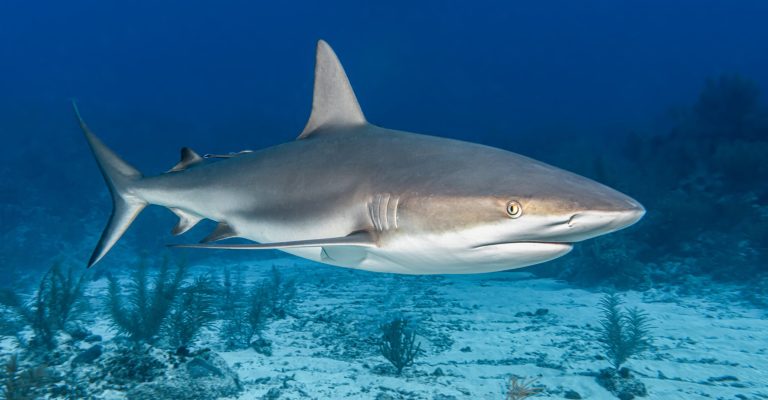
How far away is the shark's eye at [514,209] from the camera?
2.04 metres

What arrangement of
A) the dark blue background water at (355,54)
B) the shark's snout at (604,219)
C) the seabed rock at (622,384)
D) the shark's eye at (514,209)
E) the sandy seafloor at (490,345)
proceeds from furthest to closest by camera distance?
the dark blue background water at (355,54) < the sandy seafloor at (490,345) < the seabed rock at (622,384) < the shark's eye at (514,209) < the shark's snout at (604,219)

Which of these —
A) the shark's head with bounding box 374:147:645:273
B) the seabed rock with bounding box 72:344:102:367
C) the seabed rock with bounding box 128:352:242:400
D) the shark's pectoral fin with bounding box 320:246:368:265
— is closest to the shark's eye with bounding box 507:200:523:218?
the shark's head with bounding box 374:147:645:273

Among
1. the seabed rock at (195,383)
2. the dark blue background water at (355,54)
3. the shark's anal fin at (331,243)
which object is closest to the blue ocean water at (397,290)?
the seabed rock at (195,383)

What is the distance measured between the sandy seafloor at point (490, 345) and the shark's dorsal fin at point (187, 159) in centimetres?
277

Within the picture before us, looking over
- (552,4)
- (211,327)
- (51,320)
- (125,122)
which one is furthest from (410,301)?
(552,4)

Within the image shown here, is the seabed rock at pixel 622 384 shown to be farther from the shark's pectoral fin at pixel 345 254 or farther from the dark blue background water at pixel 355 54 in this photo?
the dark blue background water at pixel 355 54

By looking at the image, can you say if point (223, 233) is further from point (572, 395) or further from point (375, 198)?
point (572, 395)

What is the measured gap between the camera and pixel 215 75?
10894cm

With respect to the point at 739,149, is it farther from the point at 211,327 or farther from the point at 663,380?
the point at 211,327

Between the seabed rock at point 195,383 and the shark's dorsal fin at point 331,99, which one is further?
the seabed rock at point 195,383

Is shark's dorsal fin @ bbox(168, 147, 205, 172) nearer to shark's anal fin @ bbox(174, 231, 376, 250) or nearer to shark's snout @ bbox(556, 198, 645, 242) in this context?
shark's anal fin @ bbox(174, 231, 376, 250)

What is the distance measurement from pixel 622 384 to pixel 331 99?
5.58 metres

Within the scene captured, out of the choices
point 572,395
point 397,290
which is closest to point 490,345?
point 572,395

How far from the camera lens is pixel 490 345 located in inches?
303
